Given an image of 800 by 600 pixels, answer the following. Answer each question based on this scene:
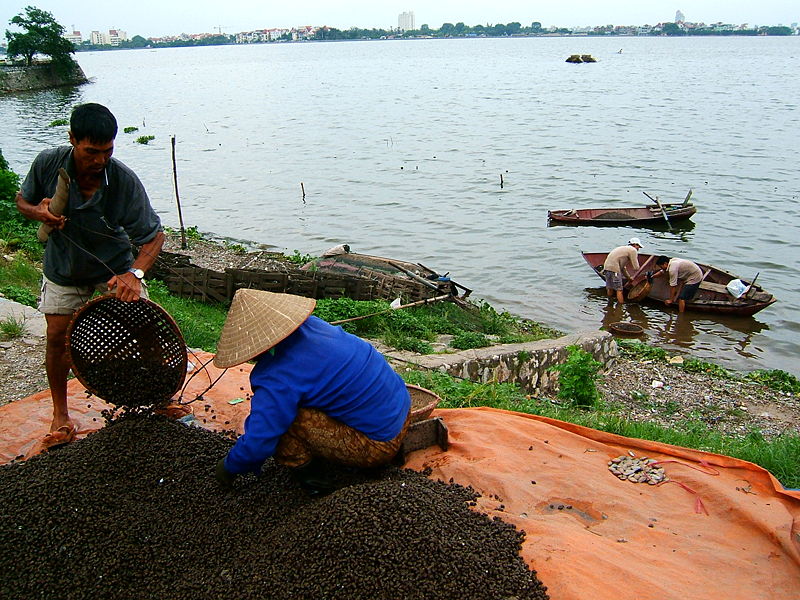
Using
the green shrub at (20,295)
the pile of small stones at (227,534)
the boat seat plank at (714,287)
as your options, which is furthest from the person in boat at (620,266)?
the pile of small stones at (227,534)

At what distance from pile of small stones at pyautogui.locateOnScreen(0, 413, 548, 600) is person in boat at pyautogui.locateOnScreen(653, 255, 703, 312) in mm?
9672

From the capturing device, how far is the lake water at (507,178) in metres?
13.5

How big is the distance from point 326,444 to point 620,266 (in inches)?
405

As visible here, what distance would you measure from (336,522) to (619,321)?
10.1 m

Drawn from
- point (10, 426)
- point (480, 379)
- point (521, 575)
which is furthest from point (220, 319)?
point (521, 575)

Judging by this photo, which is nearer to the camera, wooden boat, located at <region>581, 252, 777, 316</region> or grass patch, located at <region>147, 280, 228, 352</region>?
grass patch, located at <region>147, 280, 228, 352</region>

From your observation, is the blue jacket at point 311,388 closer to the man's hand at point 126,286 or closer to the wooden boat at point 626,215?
the man's hand at point 126,286

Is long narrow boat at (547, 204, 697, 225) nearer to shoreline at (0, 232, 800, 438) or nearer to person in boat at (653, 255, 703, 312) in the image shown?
person in boat at (653, 255, 703, 312)

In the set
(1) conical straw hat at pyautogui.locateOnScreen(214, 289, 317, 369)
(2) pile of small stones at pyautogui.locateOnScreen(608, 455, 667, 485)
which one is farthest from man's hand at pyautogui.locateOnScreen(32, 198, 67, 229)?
(2) pile of small stones at pyautogui.locateOnScreen(608, 455, 667, 485)

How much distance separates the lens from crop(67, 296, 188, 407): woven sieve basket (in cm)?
391

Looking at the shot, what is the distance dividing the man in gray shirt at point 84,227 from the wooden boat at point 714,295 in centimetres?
1057

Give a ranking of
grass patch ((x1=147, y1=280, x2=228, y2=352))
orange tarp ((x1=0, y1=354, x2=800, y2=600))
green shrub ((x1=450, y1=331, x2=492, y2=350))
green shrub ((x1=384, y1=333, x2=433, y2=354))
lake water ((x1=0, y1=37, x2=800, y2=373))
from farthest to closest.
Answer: lake water ((x1=0, y1=37, x2=800, y2=373))
green shrub ((x1=450, y1=331, x2=492, y2=350))
green shrub ((x1=384, y1=333, x2=433, y2=354))
grass patch ((x1=147, y1=280, x2=228, y2=352))
orange tarp ((x1=0, y1=354, x2=800, y2=600))

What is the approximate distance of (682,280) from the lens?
473 inches

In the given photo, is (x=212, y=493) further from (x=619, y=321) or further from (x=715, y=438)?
(x=619, y=321)
